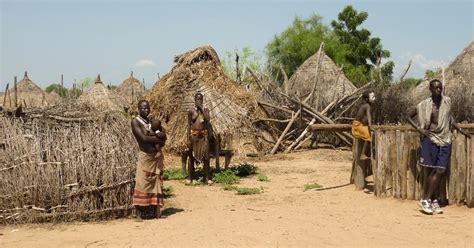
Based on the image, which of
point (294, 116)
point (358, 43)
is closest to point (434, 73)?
point (358, 43)

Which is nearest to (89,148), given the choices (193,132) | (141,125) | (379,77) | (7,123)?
(141,125)

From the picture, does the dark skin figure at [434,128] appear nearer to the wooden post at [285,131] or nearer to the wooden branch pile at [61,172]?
the wooden branch pile at [61,172]

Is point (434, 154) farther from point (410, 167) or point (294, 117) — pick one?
point (294, 117)

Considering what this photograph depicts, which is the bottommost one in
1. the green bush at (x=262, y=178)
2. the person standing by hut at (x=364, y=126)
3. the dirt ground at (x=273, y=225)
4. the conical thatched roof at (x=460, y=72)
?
the dirt ground at (x=273, y=225)

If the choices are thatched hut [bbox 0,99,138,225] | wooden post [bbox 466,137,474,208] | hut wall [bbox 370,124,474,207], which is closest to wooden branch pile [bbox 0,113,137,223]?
thatched hut [bbox 0,99,138,225]

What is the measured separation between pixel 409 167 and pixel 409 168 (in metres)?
0.02

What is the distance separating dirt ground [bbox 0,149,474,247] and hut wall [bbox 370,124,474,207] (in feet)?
0.65

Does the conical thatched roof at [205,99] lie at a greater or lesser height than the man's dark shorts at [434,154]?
greater

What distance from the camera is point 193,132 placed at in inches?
364

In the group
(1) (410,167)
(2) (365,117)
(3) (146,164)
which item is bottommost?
(1) (410,167)

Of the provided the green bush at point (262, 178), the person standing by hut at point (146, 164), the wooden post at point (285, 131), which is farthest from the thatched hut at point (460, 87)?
the person standing by hut at point (146, 164)

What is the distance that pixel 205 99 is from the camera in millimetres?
11773

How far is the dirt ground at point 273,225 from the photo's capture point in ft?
18.1

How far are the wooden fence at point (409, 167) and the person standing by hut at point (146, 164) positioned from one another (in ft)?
11.6
